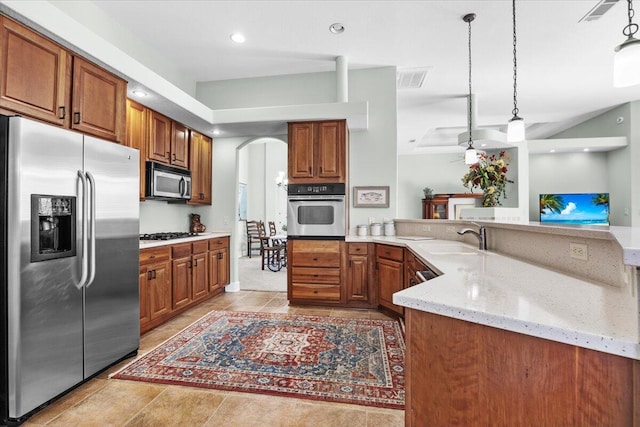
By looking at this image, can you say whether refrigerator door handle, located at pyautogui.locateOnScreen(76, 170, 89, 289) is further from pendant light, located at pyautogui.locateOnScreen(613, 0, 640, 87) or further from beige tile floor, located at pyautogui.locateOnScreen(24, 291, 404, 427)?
pendant light, located at pyautogui.locateOnScreen(613, 0, 640, 87)

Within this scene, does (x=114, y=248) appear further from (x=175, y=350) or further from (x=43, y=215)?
(x=175, y=350)

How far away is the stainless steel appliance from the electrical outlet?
8.10ft

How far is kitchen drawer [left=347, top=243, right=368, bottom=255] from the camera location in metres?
3.81

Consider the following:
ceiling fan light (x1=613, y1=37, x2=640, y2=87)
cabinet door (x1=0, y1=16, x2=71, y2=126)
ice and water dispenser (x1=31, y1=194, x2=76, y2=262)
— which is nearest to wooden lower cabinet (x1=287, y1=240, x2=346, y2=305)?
ice and water dispenser (x1=31, y1=194, x2=76, y2=262)

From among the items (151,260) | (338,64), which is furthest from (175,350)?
(338,64)

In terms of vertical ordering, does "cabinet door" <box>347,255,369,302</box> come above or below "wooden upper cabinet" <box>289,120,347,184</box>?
below

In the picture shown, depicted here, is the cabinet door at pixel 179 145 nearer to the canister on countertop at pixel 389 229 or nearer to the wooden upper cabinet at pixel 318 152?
the wooden upper cabinet at pixel 318 152

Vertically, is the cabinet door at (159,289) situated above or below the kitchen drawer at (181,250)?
below

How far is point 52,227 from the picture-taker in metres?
1.94

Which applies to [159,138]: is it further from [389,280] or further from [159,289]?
[389,280]

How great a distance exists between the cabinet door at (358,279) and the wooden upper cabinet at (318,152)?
1.03m

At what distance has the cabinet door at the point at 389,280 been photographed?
132 inches

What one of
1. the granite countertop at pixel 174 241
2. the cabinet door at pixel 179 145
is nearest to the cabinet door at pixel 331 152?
the granite countertop at pixel 174 241

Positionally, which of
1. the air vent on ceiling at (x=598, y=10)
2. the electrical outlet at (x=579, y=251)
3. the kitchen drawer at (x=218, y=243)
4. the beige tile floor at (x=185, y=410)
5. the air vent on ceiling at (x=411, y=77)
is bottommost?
the beige tile floor at (x=185, y=410)
